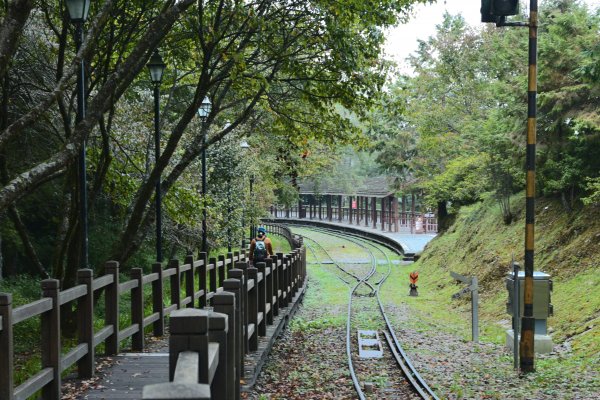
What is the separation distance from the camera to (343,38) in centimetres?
1159

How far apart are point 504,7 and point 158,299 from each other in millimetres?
6639

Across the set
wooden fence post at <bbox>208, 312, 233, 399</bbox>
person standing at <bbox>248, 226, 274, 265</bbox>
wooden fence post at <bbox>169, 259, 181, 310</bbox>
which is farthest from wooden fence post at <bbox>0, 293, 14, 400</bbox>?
person standing at <bbox>248, 226, 274, 265</bbox>

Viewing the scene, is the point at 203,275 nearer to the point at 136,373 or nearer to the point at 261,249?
the point at 261,249

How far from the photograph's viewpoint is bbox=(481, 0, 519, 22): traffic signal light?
10133 millimetres

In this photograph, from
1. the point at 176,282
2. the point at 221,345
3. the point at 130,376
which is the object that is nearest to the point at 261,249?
the point at 176,282

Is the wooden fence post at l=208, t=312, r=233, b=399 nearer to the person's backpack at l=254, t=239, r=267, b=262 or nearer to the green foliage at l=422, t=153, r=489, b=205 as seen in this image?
the person's backpack at l=254, t=239, r=267, b=262

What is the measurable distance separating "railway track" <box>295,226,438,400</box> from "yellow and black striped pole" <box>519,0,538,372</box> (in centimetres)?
169

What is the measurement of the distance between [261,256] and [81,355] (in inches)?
332

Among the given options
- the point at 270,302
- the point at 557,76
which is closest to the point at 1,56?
the point at 270,302

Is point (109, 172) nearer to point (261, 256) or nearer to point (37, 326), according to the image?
point (37, 326)

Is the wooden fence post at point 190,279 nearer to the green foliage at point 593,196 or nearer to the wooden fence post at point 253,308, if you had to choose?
the wooden fence post at point 253,308

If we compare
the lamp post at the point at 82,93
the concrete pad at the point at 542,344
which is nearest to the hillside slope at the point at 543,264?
the concrete pad at the point at 542,344

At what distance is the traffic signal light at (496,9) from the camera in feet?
33.2

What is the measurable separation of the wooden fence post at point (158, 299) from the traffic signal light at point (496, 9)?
603cm
